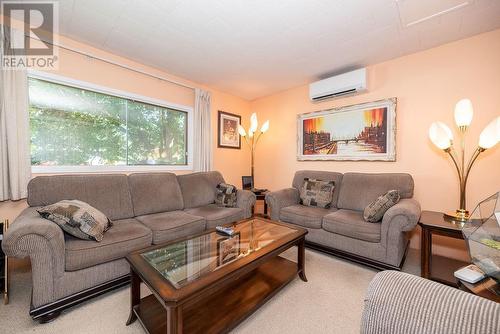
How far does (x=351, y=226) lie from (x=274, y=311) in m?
1.16

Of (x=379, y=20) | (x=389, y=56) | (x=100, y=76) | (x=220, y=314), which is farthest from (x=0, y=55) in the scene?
(x=389, y=56)

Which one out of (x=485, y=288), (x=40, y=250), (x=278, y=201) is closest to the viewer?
(x=485, y=288)

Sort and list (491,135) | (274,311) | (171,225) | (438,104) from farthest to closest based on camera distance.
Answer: (438,104), (171,225), (491,135), (274,311)

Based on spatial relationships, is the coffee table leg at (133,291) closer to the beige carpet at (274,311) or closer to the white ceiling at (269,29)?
the beige carpet at (274,311)

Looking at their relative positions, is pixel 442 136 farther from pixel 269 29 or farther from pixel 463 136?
pixel 269 29

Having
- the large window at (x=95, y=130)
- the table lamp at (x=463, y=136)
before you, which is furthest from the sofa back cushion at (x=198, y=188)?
the table lamp at (x=463, y=136)

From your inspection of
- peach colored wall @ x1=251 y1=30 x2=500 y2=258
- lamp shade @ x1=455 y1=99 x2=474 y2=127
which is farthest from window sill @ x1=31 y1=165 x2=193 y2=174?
lamp shade @ x1=455 y1=99 x2=474 y2=127

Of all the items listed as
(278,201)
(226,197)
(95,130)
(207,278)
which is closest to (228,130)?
(226,197)

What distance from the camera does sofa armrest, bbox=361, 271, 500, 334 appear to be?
1.85 ft

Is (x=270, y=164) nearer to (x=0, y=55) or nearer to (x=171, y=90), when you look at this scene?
(x=171, y=90)

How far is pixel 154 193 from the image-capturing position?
8.27 feet

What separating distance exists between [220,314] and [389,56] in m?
3.26

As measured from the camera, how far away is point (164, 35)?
2.17 meters

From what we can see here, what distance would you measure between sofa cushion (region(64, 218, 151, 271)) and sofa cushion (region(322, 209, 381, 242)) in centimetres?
184
